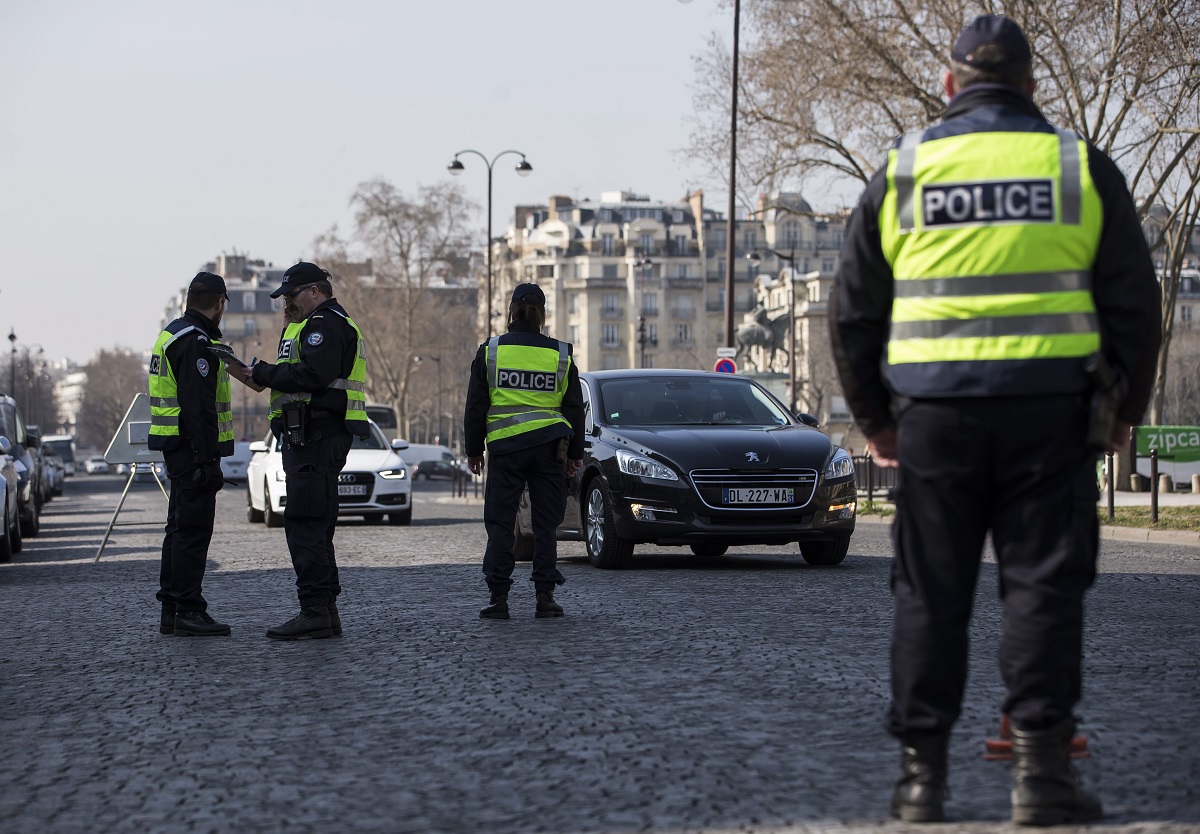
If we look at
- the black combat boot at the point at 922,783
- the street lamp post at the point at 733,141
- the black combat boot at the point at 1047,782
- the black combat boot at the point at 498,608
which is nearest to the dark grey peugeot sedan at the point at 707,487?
the black combat boot at the point at 498,608

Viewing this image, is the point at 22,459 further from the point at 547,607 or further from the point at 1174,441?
the point at 1174,441

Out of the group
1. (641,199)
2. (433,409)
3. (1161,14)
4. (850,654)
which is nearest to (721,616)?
(850,654)

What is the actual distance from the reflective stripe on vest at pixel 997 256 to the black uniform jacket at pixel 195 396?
538 centimetres

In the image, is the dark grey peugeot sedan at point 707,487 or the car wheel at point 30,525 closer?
the dark grey peugeot sedan at point 707,487

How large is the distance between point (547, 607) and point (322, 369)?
1866 millimetres

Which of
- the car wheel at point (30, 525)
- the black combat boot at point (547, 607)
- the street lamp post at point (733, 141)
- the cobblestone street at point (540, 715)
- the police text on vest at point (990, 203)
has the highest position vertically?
the street lamp post at point (733, 141)

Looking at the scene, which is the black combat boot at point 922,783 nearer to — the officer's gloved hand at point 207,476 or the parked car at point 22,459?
the officer's gloved hand at point 207,476

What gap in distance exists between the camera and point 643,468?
1315 cm

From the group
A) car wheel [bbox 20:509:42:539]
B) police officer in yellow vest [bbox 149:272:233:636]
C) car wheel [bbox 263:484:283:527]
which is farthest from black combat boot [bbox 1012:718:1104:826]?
car wheel [bbox 20:509:42:539]

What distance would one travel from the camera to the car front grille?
1297cm

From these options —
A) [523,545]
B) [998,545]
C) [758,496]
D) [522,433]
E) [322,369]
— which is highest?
[322,369]

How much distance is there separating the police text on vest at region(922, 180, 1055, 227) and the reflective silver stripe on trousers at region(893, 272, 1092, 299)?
0.14 metres

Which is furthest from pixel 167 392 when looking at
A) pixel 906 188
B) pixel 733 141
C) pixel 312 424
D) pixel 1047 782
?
pixel 733 141

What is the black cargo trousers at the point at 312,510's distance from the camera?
8789 millimetres
